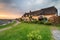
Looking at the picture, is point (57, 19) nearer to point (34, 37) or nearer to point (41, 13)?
point (41, 13)

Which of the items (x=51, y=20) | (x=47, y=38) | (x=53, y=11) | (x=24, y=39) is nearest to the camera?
(x=24, y=39)

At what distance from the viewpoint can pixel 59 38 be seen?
35.0 ft

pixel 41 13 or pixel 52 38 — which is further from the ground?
pixel 41 13

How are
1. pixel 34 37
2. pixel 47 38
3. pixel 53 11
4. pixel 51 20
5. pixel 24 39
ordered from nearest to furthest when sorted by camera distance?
pixel 34 37, pixel 24 39, pixel 47 38, pixel 51 20, pixel 53 11

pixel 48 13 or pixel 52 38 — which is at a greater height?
pixel 48 13

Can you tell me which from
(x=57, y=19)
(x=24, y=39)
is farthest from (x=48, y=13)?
(x=24, y=39)

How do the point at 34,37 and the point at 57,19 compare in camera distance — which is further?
the point at 57,19

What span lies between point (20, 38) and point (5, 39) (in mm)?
941

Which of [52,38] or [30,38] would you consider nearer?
[30,38]

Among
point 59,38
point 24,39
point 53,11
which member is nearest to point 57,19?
point 53,11

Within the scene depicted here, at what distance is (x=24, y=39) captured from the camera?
30.3ft

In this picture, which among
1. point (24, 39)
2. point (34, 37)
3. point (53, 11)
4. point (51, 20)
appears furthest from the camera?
point (53, 11)

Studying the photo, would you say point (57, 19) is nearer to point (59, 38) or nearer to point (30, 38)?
point (59, 38)

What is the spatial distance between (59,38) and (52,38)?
47 centimetres
